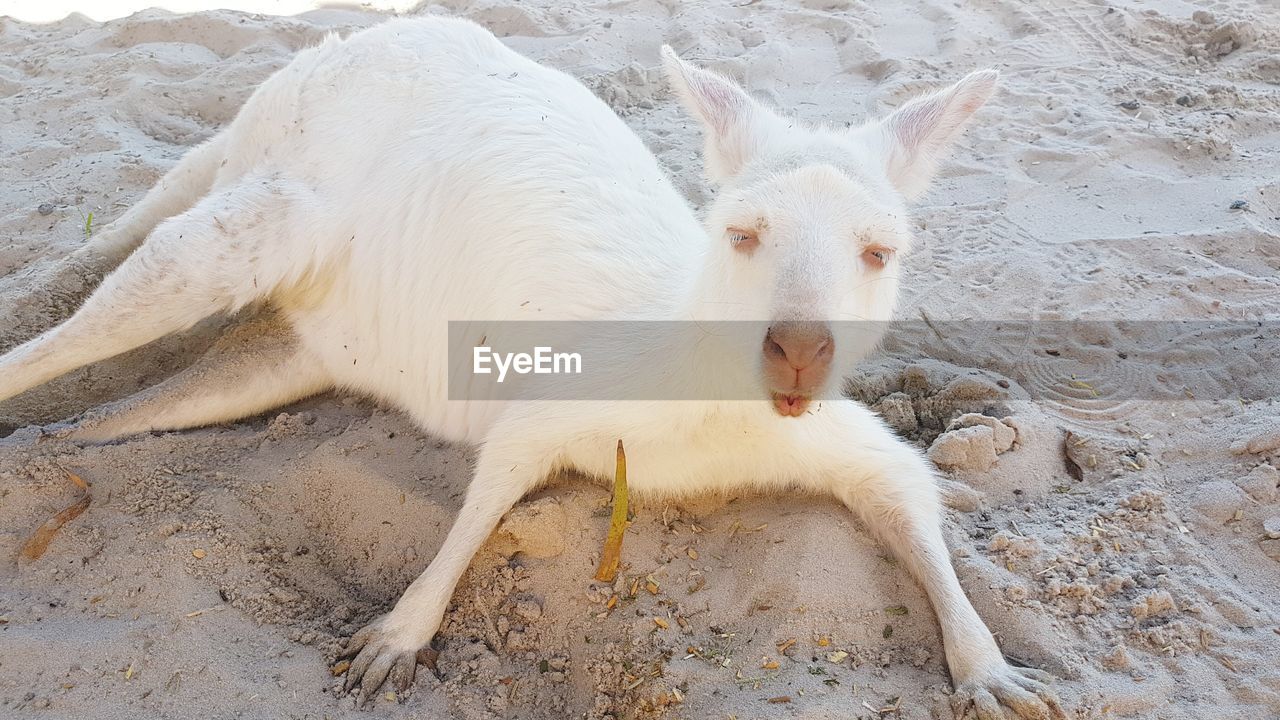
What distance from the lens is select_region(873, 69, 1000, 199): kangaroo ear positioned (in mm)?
2531

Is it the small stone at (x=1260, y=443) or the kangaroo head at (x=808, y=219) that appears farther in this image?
the small stone at (x=1260, y=443)

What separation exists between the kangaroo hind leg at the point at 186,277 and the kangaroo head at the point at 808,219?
65.4 inches

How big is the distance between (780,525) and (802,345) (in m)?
0.88

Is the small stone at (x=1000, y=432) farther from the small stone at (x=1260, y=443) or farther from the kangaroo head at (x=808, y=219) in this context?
the kangaroo head at (x=808, y=219)

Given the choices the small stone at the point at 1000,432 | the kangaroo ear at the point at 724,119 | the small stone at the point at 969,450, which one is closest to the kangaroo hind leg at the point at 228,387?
the kangaroo ear at the point at 724,119

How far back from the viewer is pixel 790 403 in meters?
2.17

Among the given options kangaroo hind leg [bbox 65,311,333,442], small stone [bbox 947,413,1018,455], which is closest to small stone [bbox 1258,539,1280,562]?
small stone [bbox 947,413,1018,455]

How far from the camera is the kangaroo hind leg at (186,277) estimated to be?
309 cm

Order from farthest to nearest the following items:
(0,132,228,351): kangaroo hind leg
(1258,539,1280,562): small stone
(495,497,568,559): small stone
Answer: (0,132,228,351): kangaroo hind leg < (495,497,568,559): small stone < (1258,539,1280,562): small stone

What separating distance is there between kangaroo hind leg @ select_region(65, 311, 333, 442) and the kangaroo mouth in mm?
2109

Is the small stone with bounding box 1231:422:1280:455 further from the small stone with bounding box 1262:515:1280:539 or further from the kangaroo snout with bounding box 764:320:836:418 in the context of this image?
the kangaroo snout with bounding box 764:320:836:418

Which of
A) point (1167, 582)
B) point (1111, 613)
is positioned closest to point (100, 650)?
point (1111, 613)

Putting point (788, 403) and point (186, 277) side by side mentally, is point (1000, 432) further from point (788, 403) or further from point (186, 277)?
point (186, 277)

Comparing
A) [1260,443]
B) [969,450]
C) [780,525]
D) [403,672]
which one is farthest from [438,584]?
[1260,443]
